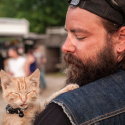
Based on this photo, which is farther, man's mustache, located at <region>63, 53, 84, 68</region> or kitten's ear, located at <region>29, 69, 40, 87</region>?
kitten's ear, located at <region>29, 69, 40, 87</region>

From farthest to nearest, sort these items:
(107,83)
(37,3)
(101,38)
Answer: (37,3)
(101,38)
(107,83)

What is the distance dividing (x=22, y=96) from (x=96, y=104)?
806 millimetres

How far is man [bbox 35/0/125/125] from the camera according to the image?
1.29m

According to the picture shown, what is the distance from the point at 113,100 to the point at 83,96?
0.18m

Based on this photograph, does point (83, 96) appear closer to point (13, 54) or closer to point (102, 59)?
point (102, 59)

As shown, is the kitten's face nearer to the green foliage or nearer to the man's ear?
the man's ear

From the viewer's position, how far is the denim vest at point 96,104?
1276 millimetres

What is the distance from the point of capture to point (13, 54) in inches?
304

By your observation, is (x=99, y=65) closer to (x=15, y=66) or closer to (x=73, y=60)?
(x=73, y=60)

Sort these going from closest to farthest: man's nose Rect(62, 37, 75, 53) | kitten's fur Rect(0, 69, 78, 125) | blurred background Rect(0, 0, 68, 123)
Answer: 1. man's nose Rect(62, 37, 75, 53)
2. kitten's fur Rect(0, 69, 78, 125)
3. blurred background Rect(0, 0, 68, 123)

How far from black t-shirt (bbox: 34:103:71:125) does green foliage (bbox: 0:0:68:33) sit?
80.4 ft

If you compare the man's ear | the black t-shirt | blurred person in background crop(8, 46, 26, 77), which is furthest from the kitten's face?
blurred person in background crop(8, 46, 26, 77)

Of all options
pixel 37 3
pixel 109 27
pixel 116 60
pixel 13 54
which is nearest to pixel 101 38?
pixel 109 27

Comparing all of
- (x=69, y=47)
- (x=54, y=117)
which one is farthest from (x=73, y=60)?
(x=54, y=117)
